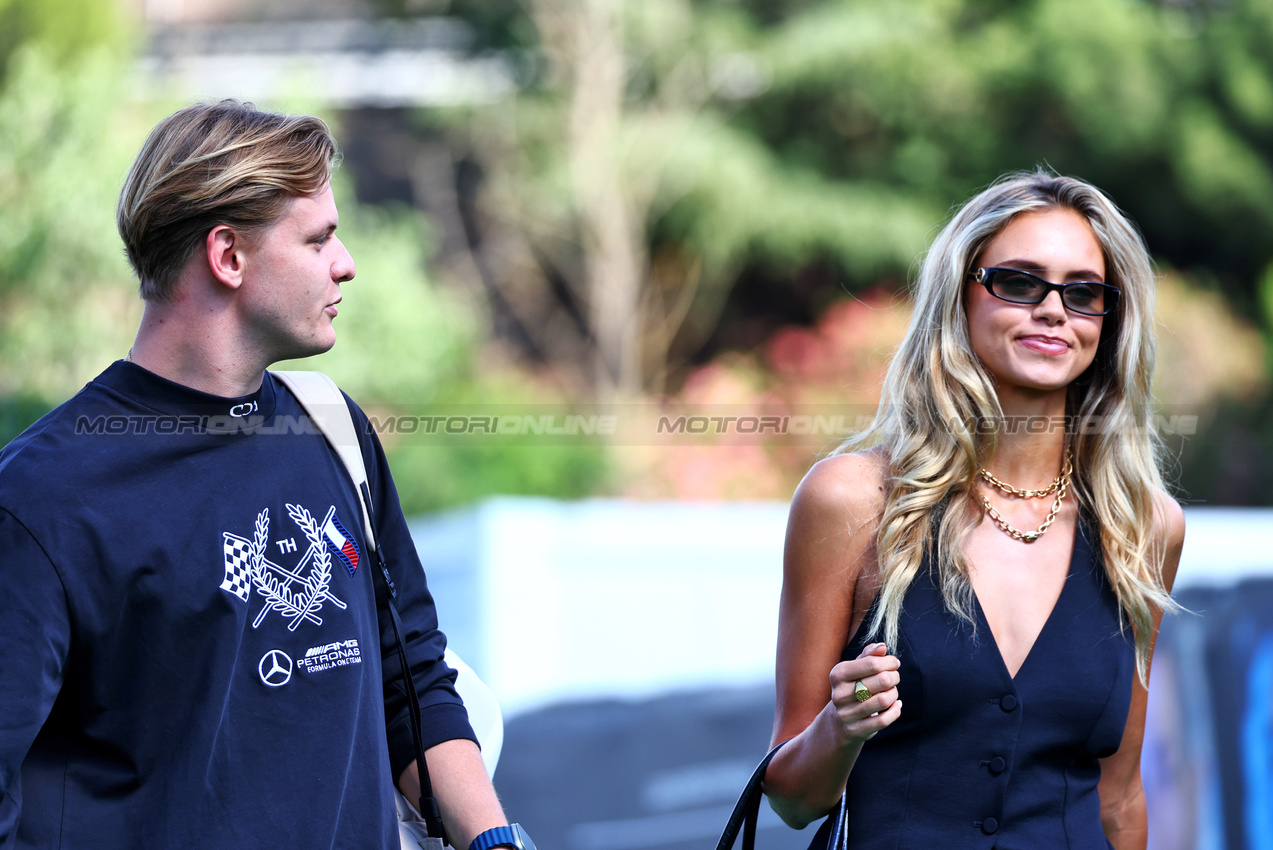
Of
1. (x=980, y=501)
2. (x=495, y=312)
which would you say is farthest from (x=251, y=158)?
(x=495, y=312)

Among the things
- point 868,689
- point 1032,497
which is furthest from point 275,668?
point 1032,497

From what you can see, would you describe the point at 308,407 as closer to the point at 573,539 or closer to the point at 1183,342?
the point at 573,539

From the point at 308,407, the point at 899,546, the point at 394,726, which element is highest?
the point at 308,407

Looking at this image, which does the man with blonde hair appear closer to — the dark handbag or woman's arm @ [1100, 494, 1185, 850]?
the dark handbag

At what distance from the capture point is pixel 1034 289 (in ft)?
7.79

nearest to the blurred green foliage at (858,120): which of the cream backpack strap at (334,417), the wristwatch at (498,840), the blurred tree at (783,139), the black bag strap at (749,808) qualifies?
the blurred tree at (783,139)

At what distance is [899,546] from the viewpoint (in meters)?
2.28

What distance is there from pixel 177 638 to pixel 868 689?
1.10 m

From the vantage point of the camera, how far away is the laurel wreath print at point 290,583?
179 cm

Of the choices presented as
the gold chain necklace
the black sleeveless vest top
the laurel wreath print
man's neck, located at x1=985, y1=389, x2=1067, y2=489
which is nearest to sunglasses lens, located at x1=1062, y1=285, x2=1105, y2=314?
man's neck, located at x1=985, y1=389, x2=1067, y2=489

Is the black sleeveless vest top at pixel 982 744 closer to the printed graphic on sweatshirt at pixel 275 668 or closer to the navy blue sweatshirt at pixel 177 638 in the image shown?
the navy blue sweatshirt at pixel 177 638

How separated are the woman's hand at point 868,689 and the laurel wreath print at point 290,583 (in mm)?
877

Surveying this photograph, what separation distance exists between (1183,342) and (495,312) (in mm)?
8596

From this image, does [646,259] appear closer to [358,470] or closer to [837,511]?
[837,511]
